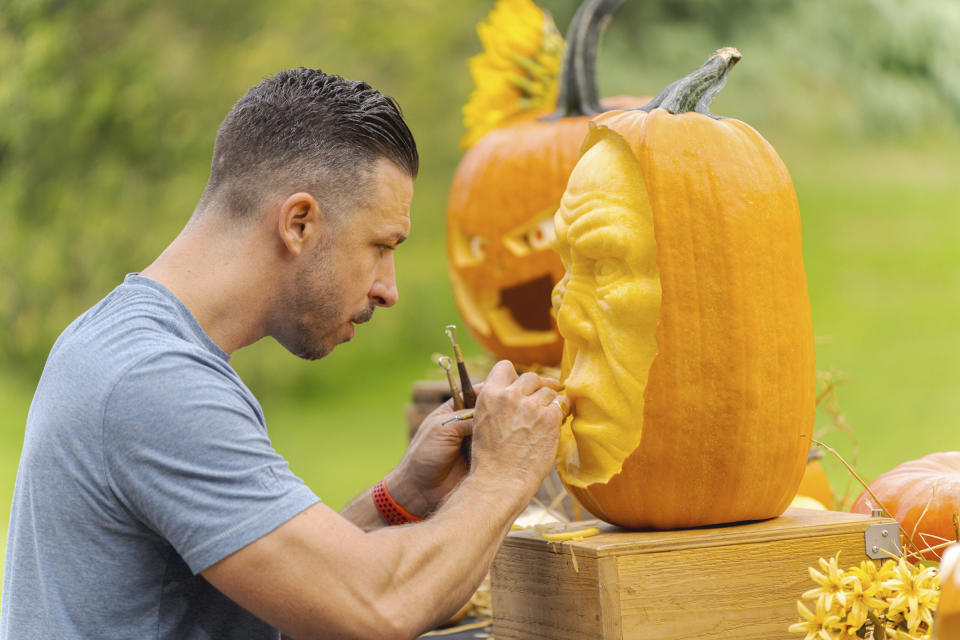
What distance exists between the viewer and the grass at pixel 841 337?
441cm

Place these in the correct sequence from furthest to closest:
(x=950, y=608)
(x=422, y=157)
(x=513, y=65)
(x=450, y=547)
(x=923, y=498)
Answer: (x=422, y=157) → (x=513, y=65) → (x=923, y=498) → (x=450, y=547) → (x=950, y=608)

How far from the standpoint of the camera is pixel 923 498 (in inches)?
60.6

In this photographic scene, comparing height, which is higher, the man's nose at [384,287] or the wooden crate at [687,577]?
the man's nose at [384,287]

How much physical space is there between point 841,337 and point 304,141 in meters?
3.77

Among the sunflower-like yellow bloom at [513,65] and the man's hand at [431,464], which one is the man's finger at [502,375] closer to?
the man's hand at [431,464]

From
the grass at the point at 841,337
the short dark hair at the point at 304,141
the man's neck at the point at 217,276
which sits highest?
the short dark hair at the point at 304,141

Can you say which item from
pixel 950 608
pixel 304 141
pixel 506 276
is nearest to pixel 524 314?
pixel 506 276

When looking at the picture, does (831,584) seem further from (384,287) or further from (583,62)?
(583,62)

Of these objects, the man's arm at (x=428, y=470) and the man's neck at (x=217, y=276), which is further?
the man's arm at (x=428, y=470)

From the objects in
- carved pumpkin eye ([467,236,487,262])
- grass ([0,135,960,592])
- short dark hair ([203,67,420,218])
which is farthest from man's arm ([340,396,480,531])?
grass ([0,135,960,592])

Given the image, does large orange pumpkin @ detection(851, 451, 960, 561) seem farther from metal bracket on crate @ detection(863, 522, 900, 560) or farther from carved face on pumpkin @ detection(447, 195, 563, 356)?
carved face on pumpkin @ detection(447, 195, 563, 356)

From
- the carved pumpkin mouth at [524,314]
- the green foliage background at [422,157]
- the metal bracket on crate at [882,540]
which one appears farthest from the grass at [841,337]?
the metal bracket on crate at [882,540]

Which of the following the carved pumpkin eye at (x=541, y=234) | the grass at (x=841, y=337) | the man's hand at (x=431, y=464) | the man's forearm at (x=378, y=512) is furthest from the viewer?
the grass at (x=841, y=337)

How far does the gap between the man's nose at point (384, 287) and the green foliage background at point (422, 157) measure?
3.38 meters
